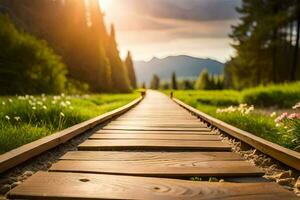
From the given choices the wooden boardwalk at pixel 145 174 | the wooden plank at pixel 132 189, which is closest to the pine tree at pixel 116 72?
the wooden boardwalk at pixel 145 174

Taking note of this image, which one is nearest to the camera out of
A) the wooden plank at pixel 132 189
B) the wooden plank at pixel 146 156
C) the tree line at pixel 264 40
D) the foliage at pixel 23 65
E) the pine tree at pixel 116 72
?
the wooden plank at pixel 132 189

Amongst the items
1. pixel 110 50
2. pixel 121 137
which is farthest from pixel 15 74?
pixel 110 50

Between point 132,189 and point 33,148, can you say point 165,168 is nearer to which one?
point 132,189

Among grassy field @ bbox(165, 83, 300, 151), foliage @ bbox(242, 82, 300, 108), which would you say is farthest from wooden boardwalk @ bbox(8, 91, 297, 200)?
foliage @ bbox(242, 82, 300, 108)

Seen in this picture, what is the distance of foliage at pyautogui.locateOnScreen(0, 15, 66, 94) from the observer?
21.2 m

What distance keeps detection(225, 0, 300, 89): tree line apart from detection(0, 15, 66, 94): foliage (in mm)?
Result: 17855

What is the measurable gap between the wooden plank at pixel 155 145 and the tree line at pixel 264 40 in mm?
25199

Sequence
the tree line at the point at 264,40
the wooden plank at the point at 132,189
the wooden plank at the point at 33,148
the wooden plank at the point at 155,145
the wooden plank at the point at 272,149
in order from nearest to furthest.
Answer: the wooden plank at the point at 132,189
the wooden plank at the point at 33,148
the wooden plank at the point at 272,149
the wooden plank at the point at 155,145
the tree line at the point at 264,40

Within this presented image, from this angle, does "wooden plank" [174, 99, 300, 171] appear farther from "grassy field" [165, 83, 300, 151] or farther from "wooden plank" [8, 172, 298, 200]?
"wooden plank" [8, 172, 298, 200]

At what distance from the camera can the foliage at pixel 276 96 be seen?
1584cm

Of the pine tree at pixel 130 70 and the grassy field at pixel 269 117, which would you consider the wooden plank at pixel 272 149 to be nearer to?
the grassy field at pixel 269 117

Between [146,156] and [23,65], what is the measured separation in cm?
2012

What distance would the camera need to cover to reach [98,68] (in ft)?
148

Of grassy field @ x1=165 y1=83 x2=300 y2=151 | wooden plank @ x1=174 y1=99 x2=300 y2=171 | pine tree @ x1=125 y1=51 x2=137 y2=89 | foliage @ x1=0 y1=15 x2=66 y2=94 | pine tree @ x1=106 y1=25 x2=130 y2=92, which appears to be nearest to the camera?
wooden plank @ x1=174 y1=99 x2=300 y2=171
